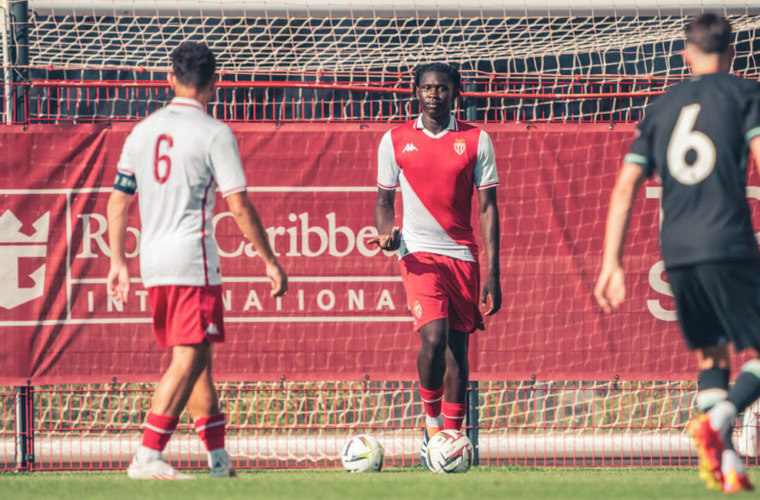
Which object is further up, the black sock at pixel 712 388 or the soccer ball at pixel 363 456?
the black sock at pixel 712 388

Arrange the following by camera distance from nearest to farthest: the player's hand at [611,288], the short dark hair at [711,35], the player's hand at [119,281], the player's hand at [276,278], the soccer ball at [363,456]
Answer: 1. the player's hand at [611,288]
2. the short dark hair at [711,35]
3. the player's hand at [276,278]
4. the player's hand at [119,281]
5. the soccer ball at [363,456]

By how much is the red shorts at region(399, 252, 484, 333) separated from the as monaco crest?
24.6 inches

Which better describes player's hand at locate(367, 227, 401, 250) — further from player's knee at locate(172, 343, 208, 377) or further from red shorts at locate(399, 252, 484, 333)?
player's knee at locate(172, 343, 208, 377)

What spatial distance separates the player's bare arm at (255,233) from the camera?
568 centimetres

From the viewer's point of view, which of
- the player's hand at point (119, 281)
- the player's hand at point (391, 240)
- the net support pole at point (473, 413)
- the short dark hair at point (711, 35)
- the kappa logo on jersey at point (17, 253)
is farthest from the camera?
the net support pole at point (473, 413)

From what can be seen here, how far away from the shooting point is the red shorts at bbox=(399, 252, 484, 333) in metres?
7.03

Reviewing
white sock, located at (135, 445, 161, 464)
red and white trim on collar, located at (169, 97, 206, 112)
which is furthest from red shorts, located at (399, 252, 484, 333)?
white sock, located at (135, 445, 161, 464)

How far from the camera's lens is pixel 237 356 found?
26.3ft

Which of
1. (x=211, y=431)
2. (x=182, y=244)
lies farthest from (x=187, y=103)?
(x=211, y=431)

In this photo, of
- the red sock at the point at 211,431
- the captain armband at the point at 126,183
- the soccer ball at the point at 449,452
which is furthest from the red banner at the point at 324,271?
the captain armband at the point at 126,183

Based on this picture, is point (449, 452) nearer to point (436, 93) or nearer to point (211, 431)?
point (211, 431)

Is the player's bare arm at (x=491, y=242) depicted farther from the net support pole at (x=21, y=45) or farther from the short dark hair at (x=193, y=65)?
the net support pole at (x=21, y=45)

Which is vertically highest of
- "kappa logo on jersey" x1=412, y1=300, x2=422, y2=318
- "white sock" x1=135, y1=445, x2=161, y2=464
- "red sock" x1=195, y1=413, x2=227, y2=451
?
"kappa logo on jersey" x1=412, y1=300, x2=422, y2=318

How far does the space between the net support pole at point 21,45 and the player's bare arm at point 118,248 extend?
2.44 meters
